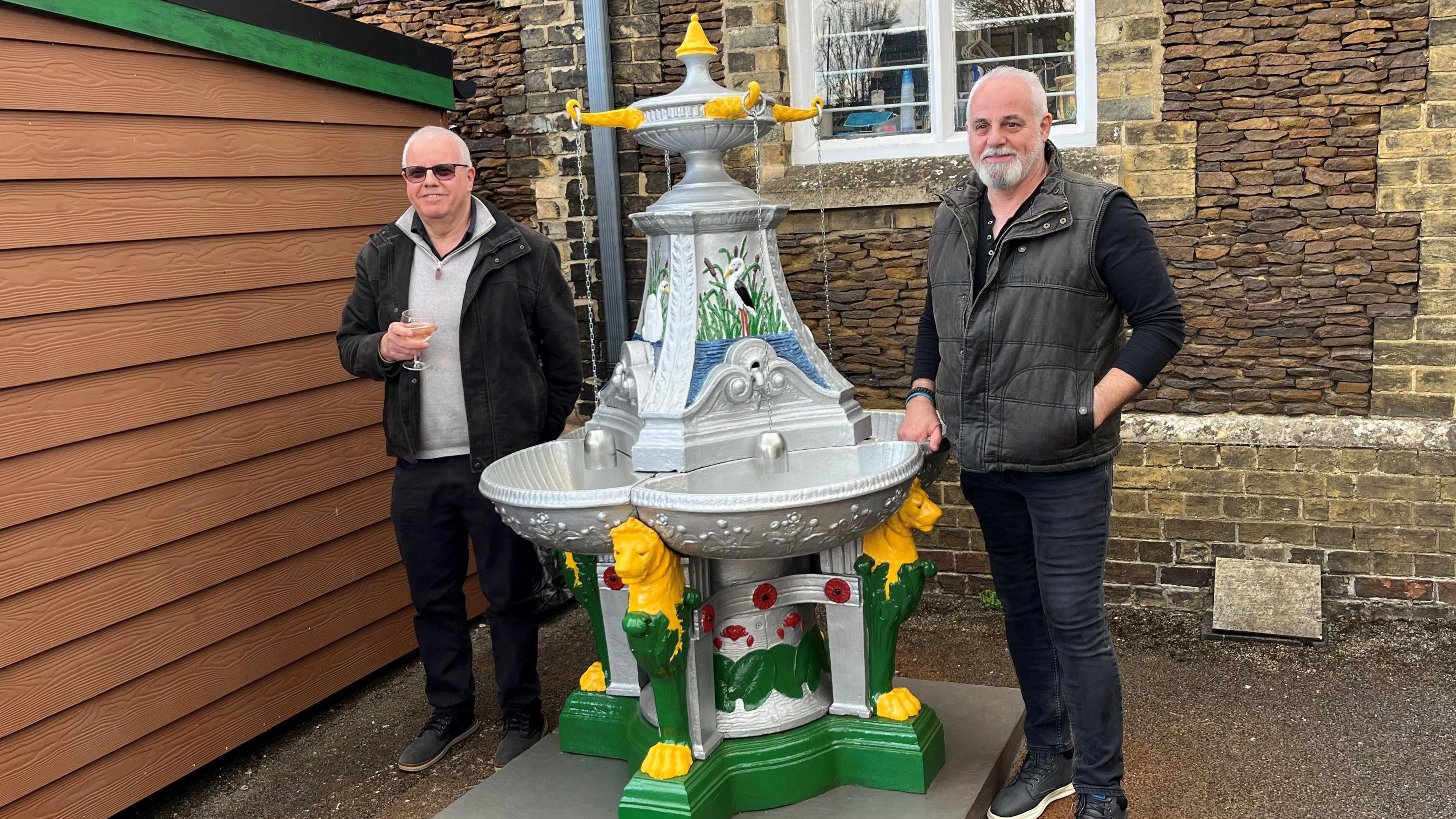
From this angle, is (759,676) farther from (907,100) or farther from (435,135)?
(907,100)

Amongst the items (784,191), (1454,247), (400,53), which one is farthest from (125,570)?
(1454,247)

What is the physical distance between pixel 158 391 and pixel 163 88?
3.14ft

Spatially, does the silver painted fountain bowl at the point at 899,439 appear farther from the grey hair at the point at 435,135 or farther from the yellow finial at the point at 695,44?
the grey hair at the point at 435,135

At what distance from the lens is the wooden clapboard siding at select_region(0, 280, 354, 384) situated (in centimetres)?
338

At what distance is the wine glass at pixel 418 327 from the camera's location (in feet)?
10.8

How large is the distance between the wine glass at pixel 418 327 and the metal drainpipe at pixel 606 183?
1869 mm

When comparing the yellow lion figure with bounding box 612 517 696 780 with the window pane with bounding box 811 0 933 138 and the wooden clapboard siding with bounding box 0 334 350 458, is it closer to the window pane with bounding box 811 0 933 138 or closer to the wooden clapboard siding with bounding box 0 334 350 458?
the wooden clapboard siding with bounding box 0 334 350 458

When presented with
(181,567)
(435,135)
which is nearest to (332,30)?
(435,135)

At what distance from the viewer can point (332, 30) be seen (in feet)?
14.3

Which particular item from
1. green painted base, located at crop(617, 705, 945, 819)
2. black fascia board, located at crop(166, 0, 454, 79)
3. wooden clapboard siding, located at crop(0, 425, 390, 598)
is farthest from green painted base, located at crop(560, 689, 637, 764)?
black fascia board, located at crop(166, 0, 454, 79)

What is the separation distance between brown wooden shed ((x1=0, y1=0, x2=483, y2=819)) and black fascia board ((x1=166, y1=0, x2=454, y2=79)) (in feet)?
0.03

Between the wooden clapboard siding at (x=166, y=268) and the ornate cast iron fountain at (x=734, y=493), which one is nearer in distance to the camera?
the ornate cast iron fountain at (x=734, y=493)

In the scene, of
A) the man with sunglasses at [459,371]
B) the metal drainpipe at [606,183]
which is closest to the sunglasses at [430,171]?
the man with sunglasses at [459,371]

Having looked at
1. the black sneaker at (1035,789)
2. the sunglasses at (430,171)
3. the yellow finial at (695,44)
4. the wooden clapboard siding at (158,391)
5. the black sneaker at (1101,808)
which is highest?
the yellow finial at (695,44)
